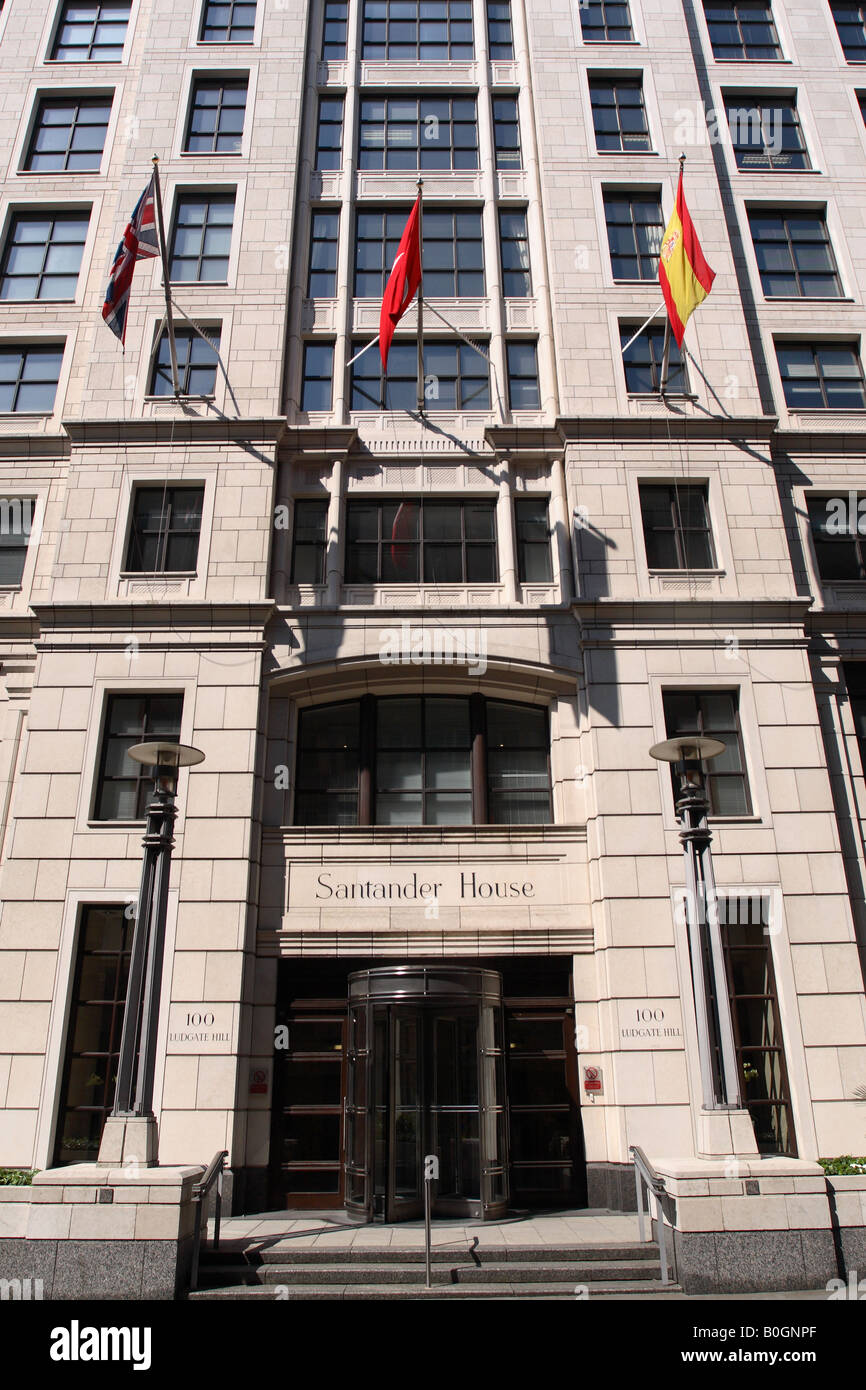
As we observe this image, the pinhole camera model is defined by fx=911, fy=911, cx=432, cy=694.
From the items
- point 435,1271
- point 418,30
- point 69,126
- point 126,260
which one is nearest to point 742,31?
point 418,30

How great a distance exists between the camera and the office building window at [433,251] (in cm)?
2245

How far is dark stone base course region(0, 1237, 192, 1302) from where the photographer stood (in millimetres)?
10344

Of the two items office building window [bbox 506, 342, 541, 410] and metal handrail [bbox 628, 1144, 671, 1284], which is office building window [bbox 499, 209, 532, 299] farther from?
metal handrail [bbox 628, 1144, 671, 1284]

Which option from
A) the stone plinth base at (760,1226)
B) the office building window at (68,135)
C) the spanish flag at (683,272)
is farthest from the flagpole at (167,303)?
the stone plinth base at (760,1226)

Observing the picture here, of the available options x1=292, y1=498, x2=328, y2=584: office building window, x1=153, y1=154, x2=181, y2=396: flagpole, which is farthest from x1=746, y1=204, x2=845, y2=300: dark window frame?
x1=153, y1=154, x2=181, y2=396: flagpole

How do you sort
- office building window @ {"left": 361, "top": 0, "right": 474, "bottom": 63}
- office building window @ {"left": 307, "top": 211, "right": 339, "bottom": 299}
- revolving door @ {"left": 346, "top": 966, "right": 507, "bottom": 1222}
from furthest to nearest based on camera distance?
office building window @ {"left": 361, "top": 0, "right": 474, "bottom": 63} → office building window @ {"left": 307, "top": 211, "right": 339, "bottom": 299} → revolving door @ {"left": 346, "top": 966, "right": 507, "bottom": 1222}

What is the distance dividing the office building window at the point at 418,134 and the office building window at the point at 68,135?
7.10 metres

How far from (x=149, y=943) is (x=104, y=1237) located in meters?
3.42

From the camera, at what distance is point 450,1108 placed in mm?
14242

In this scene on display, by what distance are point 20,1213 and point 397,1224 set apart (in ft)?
17.8

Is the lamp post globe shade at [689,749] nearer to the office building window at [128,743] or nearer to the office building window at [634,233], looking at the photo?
the office building window at [128,743]

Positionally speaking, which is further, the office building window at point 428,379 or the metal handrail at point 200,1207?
the office building window at point 428,379

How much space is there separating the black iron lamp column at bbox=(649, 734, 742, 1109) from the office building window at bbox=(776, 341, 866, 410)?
40.7 ft

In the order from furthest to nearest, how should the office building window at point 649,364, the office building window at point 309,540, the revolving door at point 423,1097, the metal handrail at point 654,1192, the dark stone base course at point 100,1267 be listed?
the office building window at point 649,364
the office building window at point 309,540
the revolving door at point 423,1097
the metal handrail at point 654,1192
the dark stone base course at point 100,1267
